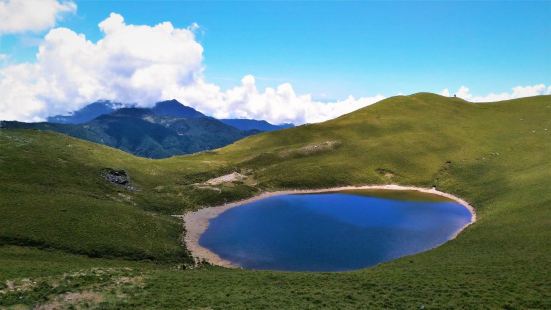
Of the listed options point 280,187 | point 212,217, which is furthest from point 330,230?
point 280,187

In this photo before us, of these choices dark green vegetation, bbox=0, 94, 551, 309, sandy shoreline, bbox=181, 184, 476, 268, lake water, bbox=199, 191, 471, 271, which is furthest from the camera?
sandy shoreline, bbox=181, 184, 476, 268

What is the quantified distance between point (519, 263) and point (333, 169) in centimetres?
8038

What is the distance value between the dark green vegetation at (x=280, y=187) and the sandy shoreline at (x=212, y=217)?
2483 millimetres

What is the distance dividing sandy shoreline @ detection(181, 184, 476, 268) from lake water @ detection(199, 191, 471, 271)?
1.52m

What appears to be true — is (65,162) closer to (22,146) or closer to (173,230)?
(22,146)

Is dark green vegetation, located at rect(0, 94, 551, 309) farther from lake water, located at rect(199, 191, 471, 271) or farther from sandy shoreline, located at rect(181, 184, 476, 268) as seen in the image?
lake water, located at rect(199, 191, 471, 271)

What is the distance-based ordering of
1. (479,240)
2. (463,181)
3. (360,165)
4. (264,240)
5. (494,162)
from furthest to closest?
(360,165) < (494,162) < (463,181) < (264,240) < (479,240)

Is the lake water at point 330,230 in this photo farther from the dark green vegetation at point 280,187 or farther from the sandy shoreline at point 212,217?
the dark green vegetation at point 280,187

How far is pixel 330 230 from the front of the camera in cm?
7612

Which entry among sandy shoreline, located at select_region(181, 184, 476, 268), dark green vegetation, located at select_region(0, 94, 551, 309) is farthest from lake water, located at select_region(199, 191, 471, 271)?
dark green vegetation, located at select_region(0, 94, 551, 309)

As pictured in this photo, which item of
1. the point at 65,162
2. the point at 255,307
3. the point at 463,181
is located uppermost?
the point at 65,162

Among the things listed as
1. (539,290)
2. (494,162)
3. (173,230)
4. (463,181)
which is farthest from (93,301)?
(494,162)

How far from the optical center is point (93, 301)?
3369cm

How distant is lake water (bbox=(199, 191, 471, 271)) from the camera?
201 feet
